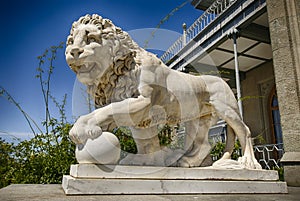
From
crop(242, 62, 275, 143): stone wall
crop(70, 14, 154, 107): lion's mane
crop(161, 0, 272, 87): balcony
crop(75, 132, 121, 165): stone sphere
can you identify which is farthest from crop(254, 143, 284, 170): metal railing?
crop(75, 132, 121, 165): stone sphere

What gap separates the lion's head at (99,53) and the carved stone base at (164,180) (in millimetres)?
562

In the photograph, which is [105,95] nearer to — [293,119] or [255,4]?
[293,119]

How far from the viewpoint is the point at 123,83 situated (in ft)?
5.98

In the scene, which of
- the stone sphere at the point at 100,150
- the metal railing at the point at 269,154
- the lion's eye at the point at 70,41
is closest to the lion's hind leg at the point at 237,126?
the stone sphere at the point at 100,150

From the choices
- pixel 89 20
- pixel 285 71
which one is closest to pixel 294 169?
pixel 285 71

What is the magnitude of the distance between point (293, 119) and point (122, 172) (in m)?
3.20

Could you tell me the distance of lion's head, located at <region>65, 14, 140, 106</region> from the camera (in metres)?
1.73

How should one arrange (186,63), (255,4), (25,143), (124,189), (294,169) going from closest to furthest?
1. (124,189)
2. (25,143)
3. (294,169)
4. (255,4)
5. (186,63)

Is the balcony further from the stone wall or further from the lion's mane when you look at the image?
the lion's mane

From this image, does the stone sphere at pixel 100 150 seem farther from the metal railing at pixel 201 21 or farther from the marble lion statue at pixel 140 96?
Answer: the metal railing at pixel 201 21

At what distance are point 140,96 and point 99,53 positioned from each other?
41cm

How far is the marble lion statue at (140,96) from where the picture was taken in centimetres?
171

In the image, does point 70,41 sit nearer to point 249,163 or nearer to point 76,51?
point 76,51

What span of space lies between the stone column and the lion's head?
3.02 m
